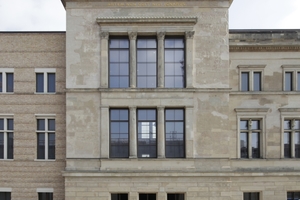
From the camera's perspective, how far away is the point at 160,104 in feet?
57.3

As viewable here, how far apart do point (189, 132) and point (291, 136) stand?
6.91 meters

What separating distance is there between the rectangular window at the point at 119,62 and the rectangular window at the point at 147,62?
74cm

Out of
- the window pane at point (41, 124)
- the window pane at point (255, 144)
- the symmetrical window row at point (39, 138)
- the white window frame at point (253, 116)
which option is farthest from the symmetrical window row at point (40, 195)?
the window pane at point (255, 144)

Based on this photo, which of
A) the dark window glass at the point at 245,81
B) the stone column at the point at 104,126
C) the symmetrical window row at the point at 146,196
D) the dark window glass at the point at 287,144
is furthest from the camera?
the dark window glass at the point at 245,81

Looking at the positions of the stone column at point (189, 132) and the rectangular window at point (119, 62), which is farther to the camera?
the rectangular window at point (119, 62)

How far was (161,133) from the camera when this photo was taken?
17438 mm

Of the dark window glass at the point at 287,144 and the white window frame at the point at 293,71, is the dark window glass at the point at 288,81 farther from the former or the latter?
the dark window glass at the point at 287,144

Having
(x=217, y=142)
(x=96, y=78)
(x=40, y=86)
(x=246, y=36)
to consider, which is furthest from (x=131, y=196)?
(x=246, y=36)

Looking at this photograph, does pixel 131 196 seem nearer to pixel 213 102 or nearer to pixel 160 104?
pixel 160 104

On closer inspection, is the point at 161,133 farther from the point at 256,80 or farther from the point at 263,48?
the point at 263,48

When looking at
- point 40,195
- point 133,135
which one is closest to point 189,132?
point 133,135

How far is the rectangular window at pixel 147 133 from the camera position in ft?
58.2

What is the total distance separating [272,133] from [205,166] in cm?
506

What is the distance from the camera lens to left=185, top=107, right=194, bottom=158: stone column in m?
17.4
